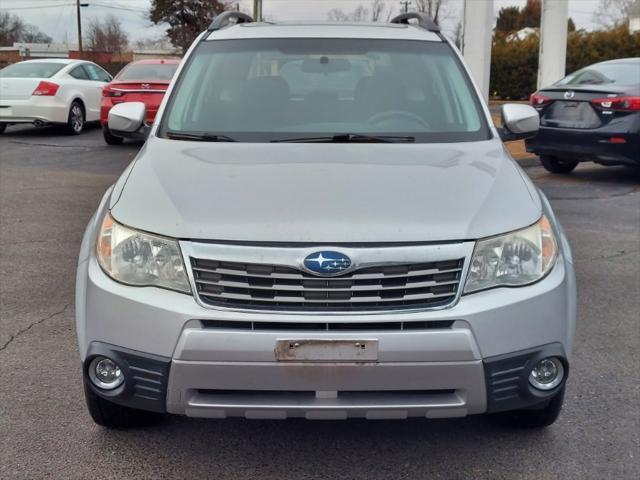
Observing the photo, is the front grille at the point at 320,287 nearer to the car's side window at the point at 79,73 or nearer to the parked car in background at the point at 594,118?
the parked car in background at the point at 594,118

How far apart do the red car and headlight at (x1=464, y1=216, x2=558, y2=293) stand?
1046 centimetres

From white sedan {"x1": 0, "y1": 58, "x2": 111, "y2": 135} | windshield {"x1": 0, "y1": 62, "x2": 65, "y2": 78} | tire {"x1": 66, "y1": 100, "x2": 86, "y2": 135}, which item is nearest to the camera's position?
white sedan {"x1": 0, "y1": 58, "x2": 111, "y2": 135}

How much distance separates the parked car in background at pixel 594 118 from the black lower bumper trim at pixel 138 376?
7.76 metres

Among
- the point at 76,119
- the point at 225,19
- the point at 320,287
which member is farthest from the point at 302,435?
the point at 76,119

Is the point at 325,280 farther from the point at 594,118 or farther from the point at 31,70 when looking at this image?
the point at 31,70

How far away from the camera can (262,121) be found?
400 cm

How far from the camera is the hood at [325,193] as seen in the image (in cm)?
284

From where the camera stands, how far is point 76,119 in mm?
15555

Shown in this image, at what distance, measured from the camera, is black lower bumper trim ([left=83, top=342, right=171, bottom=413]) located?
282cm

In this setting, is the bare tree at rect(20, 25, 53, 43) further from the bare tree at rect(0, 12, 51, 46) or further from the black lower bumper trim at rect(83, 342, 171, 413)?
the black lower bumper trim at rect(83, 342, 171, 413)

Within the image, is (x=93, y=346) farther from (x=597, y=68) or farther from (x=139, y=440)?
(x=597, y=68)

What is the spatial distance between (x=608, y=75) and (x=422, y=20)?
5992mm

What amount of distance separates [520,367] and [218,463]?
4.13ft

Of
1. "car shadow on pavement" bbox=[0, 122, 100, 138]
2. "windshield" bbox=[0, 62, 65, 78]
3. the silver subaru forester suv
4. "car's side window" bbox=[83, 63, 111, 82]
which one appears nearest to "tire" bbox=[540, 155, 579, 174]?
the silver subaru forester suv
